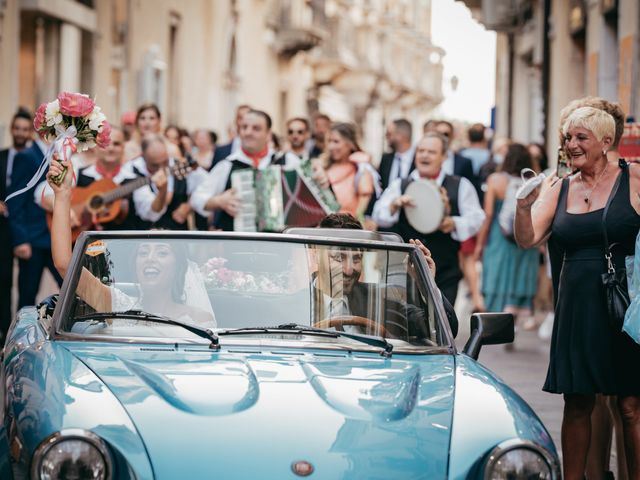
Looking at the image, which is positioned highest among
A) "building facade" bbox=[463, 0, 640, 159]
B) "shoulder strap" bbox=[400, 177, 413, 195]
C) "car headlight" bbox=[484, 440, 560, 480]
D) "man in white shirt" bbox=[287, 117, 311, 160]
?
"building facade" bbox=[463, 0, 640, 159]

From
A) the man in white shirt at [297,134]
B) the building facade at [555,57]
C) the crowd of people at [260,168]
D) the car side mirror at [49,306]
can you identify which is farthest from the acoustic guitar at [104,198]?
the building facade at [555,57]

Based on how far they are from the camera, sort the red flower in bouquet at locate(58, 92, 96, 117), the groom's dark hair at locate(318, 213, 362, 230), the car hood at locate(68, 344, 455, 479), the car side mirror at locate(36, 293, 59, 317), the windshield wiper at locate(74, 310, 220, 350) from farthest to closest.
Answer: the groom's dark hair at locate(318, 213, 362, 230) < the red flower in bouquet at locate(58, 92, 96, 117) < the car side mirror at locate(36, 293, 59, 317) < the windshield wiper at locate(74, 310, 220, 350) < the car hood at locate(68, 344, 455, 479)

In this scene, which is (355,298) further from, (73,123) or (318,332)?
(73,123)

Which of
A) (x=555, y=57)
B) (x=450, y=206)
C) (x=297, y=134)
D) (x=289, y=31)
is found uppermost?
(x=289, y=31)

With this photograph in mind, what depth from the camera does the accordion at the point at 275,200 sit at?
11195 millimetres

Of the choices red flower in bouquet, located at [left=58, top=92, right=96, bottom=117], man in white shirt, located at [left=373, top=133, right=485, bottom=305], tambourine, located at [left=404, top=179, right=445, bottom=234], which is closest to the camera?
red flower in bouquet, located at [left=58, top=92, right=96, bottom=117]

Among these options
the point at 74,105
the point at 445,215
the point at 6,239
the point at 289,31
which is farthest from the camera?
the point at 289,31

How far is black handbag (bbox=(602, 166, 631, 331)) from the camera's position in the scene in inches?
260

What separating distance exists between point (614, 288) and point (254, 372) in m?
2.13

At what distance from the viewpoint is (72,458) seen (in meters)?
4.52

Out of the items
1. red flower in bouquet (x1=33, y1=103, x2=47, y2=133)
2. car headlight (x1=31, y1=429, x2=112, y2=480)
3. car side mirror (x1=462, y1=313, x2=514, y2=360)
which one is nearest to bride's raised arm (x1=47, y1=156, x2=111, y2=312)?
red flower in bouquet (x1=33, y1=103, x2=47, y2=133)

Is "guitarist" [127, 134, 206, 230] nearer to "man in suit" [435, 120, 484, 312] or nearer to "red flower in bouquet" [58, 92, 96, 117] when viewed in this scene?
"man in suit" [435, 120, 484, 312]

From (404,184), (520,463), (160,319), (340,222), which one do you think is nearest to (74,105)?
(340,222)

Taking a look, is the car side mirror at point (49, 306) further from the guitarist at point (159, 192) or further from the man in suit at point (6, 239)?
the man in suit at point (6, 239)
